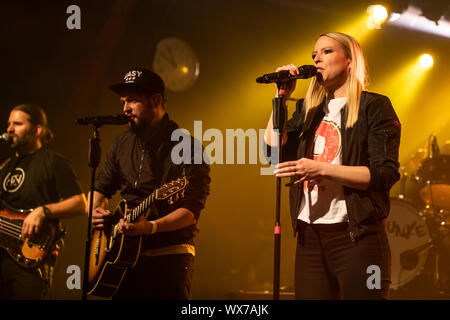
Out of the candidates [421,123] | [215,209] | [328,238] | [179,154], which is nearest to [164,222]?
[179,154]

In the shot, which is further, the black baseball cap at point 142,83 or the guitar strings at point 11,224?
the guitar strings at point 11,224

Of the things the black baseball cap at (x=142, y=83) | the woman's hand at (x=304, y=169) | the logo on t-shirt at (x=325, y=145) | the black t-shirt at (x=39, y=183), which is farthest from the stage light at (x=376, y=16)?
the woman's hand at (x=304, y=169)

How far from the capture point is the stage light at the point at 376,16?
19.6 feet

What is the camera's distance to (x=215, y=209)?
7.00 meters

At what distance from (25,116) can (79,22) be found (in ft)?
5.41

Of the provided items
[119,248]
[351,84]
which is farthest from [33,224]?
[351,84]

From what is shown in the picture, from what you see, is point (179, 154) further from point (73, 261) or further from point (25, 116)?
point (73, 261)

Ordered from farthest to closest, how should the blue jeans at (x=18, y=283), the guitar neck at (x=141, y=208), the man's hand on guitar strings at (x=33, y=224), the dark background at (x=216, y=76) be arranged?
the dark background at (x=216, y=76) < the man's hand on guitar strings at (x=33, y=224) < the blue jeans at (x=18, y=283) < the guitar neck at (x=141, y=208)

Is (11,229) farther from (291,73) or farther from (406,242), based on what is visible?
(406,242)

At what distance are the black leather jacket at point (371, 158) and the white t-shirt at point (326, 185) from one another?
1.4 inches

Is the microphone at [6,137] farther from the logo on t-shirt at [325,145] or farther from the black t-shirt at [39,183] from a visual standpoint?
the logo on t-shirt at [325,145]

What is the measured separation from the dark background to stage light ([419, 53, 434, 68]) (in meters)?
0.07

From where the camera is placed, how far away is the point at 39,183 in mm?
4348

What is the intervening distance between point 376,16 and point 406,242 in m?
2.77
